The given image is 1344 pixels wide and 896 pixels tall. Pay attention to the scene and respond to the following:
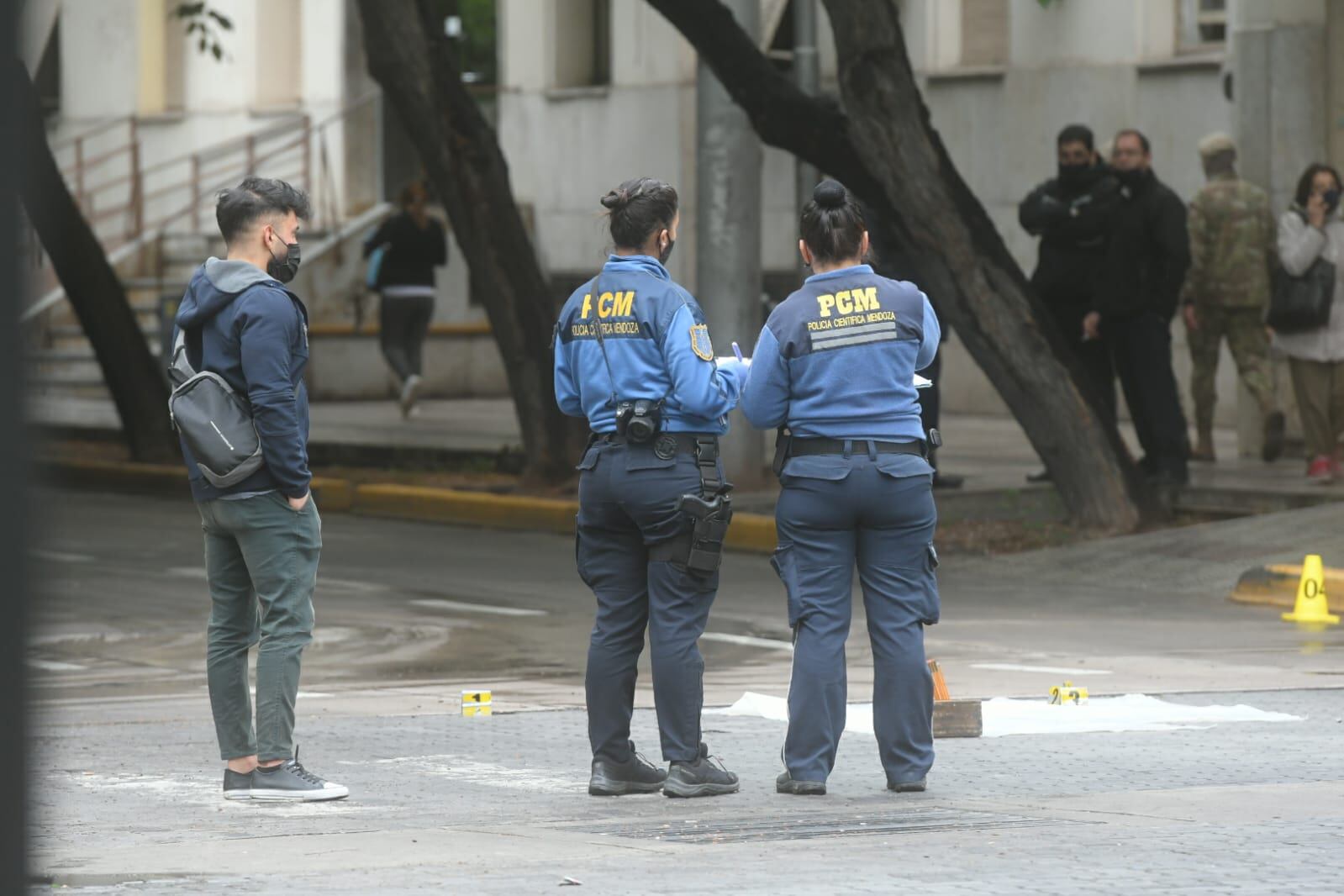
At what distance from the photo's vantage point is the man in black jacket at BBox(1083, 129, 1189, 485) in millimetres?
14438

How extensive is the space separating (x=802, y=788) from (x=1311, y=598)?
5039mm

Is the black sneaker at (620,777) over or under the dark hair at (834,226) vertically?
under

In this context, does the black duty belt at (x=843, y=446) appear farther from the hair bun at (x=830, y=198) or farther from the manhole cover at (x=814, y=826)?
the manhole cover at (x=814, y=826)

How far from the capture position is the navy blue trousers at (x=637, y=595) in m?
6.55

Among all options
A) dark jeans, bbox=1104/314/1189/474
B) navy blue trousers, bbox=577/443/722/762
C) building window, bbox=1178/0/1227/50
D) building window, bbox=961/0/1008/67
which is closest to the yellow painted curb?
dark jeans, bbox=1104/314/1189/474

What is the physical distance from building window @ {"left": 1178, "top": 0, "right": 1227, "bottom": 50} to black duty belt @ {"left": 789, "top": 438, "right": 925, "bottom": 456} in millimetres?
15072

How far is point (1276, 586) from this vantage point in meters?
11.5

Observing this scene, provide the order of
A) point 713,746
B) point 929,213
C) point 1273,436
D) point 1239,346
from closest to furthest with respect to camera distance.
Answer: point 713,746, point 929,213, point 1239,346, point 1273,436

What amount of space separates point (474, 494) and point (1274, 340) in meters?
5.32

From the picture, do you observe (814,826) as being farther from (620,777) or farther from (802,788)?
(620,777)

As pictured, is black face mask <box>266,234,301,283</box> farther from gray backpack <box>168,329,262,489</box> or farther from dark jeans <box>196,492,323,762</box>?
dark jeans <box>196,492,323,762</box>

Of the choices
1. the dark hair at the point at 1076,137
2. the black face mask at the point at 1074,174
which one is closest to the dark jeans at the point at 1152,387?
the black face mask at the point at 1074,174

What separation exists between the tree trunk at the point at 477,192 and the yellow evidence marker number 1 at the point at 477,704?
8569mm

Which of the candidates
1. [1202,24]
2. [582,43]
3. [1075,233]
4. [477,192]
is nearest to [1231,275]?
[1075,233]
